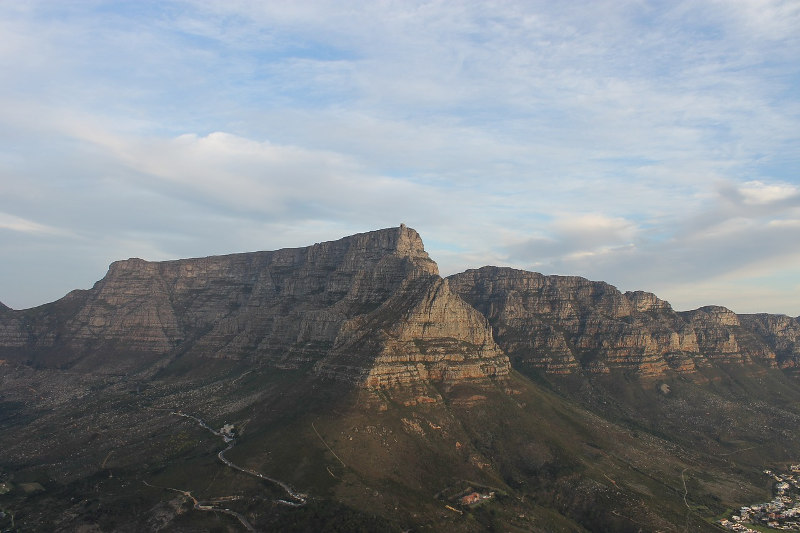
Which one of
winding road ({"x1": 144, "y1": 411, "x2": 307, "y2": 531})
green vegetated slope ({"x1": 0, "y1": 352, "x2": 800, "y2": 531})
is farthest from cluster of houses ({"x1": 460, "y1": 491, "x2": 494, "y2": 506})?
winding road ({"x1": 144, "y1": 411, "x2": 307, "y2": 531})

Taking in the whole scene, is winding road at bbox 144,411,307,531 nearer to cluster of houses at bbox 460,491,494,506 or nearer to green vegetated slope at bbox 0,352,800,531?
green vegetated slope at bbox 0,352,800,531

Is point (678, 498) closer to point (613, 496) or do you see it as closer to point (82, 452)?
point (613, 496)

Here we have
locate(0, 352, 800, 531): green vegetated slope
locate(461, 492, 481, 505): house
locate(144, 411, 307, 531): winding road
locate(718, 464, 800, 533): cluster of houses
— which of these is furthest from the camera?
locate(718, 464, 800, 533): cluster of houses

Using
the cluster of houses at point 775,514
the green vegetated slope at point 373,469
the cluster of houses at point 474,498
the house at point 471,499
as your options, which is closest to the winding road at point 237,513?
the green vegetated slope at point 373,469

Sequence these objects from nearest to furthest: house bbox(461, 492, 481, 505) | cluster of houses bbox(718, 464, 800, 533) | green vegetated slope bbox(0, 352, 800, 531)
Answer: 1. green vegetated slope bbox(0, 352, 800, 531)
2. house bbox(461, 492, 481, 505)
3. cluster of houses bbox(718, 464, 800, 533)

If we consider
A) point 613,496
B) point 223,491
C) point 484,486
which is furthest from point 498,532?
point 223,491

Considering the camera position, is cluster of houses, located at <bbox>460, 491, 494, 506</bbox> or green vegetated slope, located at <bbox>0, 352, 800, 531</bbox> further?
cluster of houses, located at <bbox>460, 491, 494, 506</bbox>

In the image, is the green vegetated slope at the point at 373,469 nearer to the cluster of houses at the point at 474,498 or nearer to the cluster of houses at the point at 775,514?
the cluster of houses at the point at 474,498

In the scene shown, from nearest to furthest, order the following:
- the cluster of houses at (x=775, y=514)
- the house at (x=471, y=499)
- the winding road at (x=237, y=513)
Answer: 1. the winding road at (x=237, y=513)
2. the house at (x=471, y=499)
3. the cluster of houses at (x=775, y=514)

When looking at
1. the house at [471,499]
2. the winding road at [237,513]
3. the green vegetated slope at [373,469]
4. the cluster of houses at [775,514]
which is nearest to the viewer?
the winding road at [237,513]
